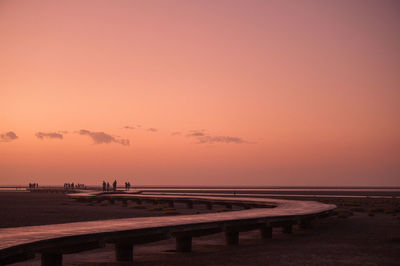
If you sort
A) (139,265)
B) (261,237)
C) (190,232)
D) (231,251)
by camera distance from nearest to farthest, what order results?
(139,265), (190,232), (231,251), (261,237)

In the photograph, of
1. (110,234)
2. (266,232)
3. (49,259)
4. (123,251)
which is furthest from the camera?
(266,232)

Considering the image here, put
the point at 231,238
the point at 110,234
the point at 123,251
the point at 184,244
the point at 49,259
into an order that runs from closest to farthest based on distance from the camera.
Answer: the point at 49,259
the point at 110,234
the point at 123,251
the point at 184,244
the point at 231,238

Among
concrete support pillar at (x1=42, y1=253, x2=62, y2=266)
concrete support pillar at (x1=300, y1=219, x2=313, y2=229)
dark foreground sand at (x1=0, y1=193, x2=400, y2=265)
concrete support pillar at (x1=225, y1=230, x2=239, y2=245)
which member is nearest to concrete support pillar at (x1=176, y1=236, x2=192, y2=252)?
dark foreground sand at (x1=0, y1=193, x2=400, y2=265)

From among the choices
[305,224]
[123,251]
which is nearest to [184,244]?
[123,251]

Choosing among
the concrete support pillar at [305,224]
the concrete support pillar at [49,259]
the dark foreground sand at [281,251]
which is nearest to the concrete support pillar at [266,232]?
the dark foreground sand at [281,251]

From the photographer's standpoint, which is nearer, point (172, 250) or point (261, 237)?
point (172, 250)

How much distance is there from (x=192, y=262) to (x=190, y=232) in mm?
1145

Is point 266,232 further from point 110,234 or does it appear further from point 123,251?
point 110,234

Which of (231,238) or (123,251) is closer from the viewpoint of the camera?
(123,251)

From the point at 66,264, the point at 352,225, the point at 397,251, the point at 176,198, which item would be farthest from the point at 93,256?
the point at 176,198

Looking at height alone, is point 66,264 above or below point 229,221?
below

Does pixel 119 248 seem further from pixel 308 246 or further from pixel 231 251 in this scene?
pixel 308 246

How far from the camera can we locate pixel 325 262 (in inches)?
502

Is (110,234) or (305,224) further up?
(110,234)
